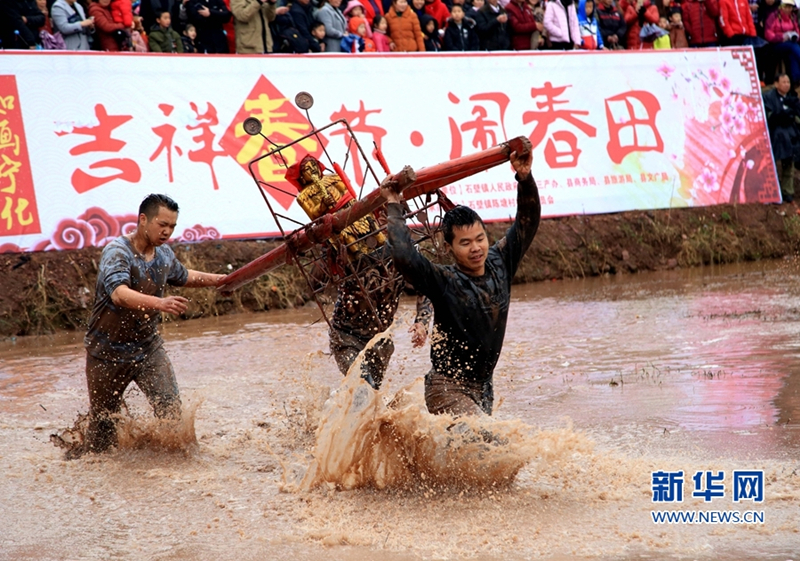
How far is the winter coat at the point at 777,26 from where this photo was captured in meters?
17.3

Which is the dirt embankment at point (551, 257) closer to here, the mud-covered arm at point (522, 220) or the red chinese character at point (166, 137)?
the red chinese character at point (166, 137)

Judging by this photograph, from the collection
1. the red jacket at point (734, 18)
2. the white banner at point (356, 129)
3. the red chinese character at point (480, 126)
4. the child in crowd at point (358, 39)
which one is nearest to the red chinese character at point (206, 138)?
the white banner at point (356, 129)

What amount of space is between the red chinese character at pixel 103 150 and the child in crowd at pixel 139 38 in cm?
113

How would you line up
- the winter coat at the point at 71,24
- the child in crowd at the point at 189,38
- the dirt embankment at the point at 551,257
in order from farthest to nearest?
the child in crowd at the point at 189,38 < the winter coat at the point at 71,24 < the dirt embankment at the point at 551,257

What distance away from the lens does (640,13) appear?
16.5 meters

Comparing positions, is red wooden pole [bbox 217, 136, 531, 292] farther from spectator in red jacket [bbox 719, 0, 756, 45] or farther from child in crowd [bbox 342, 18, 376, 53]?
spectator in red jacket [bbox 719, 0, 756, 45]

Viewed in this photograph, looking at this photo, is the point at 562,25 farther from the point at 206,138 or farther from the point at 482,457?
the point at 482,457

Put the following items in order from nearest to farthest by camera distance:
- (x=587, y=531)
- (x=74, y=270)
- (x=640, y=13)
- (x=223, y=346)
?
1. (x=587, y=531)
2. (x=223, y=346)
3. (x=74, y=270)
4. (x=640, y=13)

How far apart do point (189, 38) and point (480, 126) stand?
13.2 feet

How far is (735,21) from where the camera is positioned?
Answer: 16.7 m

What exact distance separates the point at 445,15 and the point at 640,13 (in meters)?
3.56

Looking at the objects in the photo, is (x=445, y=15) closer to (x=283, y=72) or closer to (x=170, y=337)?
(x=283, y=72)

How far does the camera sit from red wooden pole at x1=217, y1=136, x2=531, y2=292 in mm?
4766

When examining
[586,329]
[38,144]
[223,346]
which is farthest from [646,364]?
[38,144]
